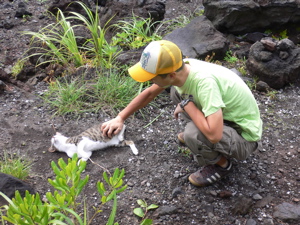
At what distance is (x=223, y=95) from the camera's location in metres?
3.03

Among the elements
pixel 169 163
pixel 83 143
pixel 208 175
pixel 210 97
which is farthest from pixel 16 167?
pixel 210 97

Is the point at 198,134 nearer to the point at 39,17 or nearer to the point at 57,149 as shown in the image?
the point at 57,149

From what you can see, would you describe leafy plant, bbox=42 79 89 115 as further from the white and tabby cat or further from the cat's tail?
the cat's tail

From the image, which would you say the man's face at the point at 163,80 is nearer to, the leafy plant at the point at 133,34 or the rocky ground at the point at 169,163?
the rocky ground at the point at 169,163

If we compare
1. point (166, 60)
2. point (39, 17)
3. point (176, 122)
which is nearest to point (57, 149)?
point (176, 122)

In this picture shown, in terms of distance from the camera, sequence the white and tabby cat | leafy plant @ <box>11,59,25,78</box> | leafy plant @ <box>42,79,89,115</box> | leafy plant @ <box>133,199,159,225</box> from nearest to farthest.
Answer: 1. leafy plant @ <box>133,199,159,225</box>
2. the white and tabby cat
3. leafy plant @ <box>42,79,89,115</box>
4. leafy plant @ <box>11,59,25,78</box>

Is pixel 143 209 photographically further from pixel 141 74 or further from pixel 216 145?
pixel 141 74

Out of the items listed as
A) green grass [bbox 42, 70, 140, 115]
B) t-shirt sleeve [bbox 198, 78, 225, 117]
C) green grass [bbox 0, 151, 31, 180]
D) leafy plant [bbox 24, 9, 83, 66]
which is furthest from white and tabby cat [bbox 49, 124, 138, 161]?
leafy plant [bbox 24, 9, 83, 66]

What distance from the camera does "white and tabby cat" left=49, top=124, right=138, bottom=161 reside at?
3.59 meters

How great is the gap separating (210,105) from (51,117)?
2.07 m

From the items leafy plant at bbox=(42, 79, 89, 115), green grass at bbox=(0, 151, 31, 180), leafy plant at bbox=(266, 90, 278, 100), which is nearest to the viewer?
green grass at bbox=(0, 151, 31, 180)

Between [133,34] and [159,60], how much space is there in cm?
265

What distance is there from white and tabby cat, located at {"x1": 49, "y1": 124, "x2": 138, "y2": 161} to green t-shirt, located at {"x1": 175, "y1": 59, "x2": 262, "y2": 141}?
98cm

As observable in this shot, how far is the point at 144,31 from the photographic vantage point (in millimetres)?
5441
